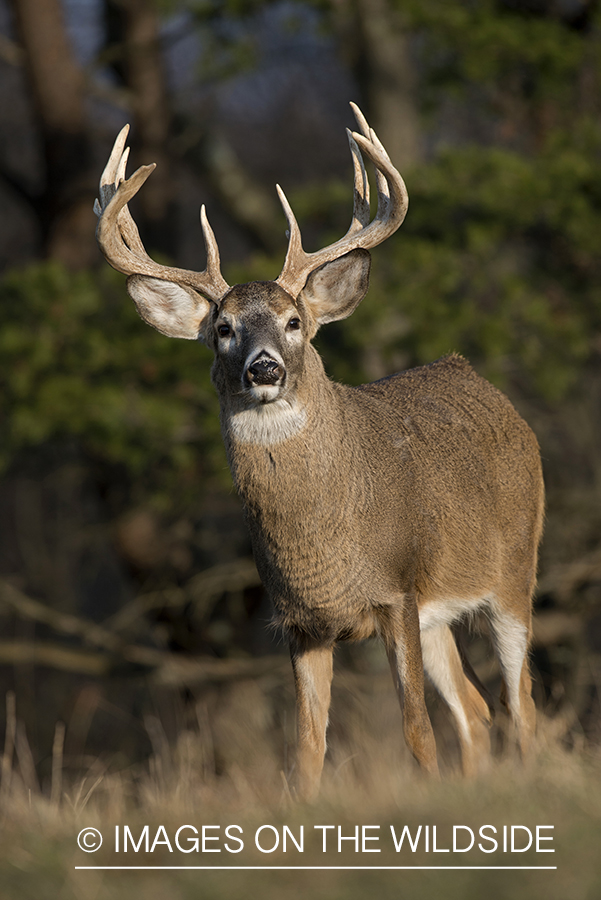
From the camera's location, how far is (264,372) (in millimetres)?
4117

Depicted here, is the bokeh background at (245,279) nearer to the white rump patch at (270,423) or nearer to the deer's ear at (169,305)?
the white rump patch at (270,423)

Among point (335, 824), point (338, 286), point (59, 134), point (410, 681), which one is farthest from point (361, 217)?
point (59, 134)

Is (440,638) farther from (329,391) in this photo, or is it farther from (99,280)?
(99,280)

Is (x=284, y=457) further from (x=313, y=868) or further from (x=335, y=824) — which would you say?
(x=313, y=868)

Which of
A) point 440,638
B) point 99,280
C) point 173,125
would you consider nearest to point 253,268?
point 99,280

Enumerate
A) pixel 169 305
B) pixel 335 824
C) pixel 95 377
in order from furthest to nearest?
pixel 95 377, pixel 169 305, pixel 335 824

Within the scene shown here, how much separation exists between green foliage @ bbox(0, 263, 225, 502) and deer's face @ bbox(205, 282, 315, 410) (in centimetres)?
394

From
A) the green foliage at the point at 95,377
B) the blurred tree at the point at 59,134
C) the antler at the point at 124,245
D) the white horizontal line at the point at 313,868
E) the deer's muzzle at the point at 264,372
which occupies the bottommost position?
the white horizontal line at the point at 313,868

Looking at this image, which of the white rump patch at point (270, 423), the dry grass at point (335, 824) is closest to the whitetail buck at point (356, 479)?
the white rump patch at point (270, 423)

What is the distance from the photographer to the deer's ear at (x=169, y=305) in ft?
16.0

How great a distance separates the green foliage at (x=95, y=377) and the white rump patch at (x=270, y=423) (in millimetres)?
4103

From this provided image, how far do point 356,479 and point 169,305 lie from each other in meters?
1.14

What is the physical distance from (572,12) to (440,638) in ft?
25.7

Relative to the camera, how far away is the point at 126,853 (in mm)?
3330
